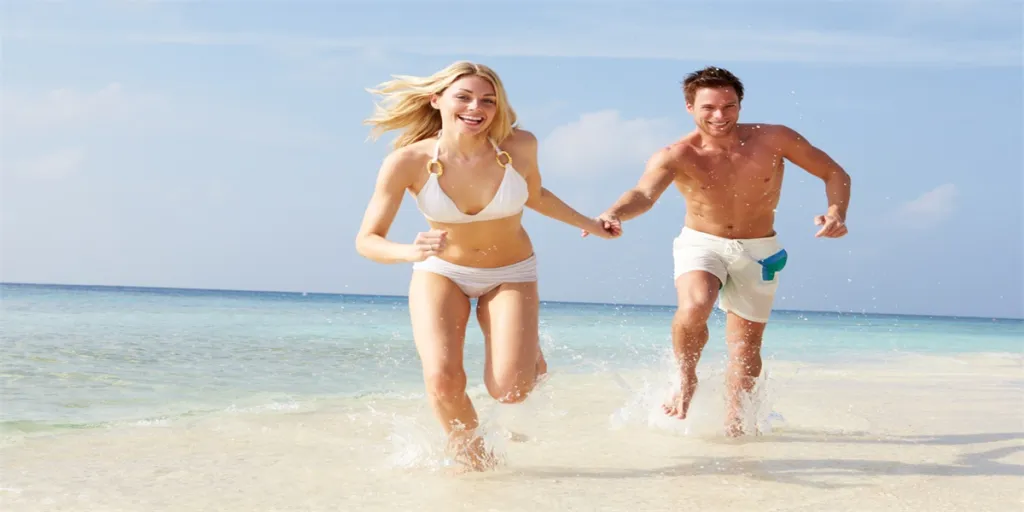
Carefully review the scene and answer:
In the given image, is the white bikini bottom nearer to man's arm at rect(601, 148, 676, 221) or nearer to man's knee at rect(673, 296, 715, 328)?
man's arm at rect(601, 148, 676, 221)

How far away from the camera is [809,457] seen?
5.66 m

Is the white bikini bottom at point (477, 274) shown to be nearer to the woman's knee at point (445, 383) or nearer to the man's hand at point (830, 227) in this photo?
the woman's knee at point (445, 383)

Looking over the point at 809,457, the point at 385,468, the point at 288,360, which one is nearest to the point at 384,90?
the point at 385,468

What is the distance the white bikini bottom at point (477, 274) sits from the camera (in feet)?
16.9

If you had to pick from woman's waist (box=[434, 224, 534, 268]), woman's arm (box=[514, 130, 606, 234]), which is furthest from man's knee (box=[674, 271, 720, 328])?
woman's waist (box=[434, 224, 534, 268])

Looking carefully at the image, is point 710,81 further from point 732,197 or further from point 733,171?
point 732,197

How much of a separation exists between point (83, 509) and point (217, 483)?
65 centimetres

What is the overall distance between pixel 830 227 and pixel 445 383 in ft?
7.95

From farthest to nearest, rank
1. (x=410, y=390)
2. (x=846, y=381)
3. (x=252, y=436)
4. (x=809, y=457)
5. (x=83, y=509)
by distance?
(x=846, y=381) < (x=410, y=390) < (x=252, y=436) < (x=809, y=457) < (x=83, y=509)

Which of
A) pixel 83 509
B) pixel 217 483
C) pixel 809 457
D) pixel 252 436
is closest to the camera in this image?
pixel 83 509

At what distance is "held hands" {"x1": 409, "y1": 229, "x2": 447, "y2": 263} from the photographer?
175 inches

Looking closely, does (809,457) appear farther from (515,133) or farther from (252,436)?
(252,436)

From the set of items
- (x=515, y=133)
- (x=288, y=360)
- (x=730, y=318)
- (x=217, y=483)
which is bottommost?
(x=288, y=360)

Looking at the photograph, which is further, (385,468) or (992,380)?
(992,380)
